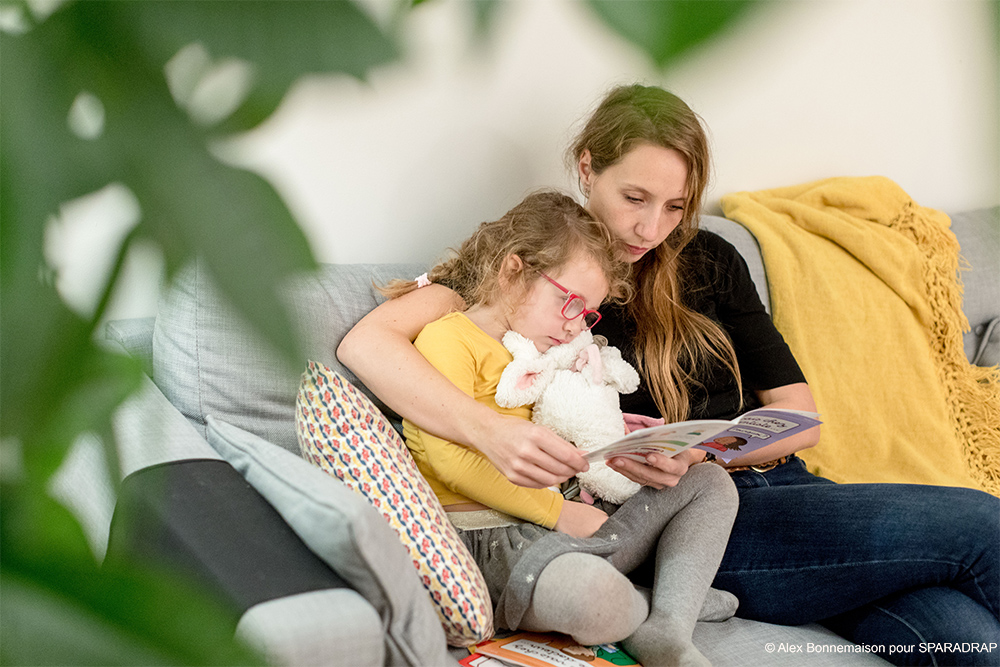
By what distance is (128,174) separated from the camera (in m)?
0.15

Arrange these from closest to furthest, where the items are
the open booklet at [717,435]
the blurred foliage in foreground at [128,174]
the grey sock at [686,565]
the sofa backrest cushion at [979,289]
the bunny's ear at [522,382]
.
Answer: the blurred foliage in foreground at [128,174] → the open booklet at [717,435] → the grey sock at [686,565] → the bunny's ear at [522,382] → the sofa backrest cushion at [979,289]

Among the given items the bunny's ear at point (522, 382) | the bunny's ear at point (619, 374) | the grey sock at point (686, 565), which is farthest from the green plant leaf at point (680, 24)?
the bunny's ear at point (619, 374)

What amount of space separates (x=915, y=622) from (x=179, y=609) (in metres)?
1.39

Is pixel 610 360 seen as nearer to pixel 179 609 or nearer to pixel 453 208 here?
pixel 453 208

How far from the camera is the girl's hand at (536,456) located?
1.13 m

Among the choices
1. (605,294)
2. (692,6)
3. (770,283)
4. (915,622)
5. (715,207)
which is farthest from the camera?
(715,207)

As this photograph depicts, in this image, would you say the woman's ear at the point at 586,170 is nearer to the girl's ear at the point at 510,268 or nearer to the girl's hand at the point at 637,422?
the girl's ear at the point at 510,268

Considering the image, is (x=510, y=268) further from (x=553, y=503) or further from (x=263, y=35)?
(x=263, y=35)

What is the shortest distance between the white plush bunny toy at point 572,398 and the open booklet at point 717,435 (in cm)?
13

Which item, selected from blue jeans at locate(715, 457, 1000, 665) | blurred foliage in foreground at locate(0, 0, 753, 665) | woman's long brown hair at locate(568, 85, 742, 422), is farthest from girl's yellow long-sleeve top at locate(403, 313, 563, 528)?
blurred foliage in foreground at locate(0, 0, 753, 665)

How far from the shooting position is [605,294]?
59.2 inches

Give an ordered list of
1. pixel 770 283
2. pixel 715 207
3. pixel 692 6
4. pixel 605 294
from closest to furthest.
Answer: pixel 692 6, pixel 605 294, pixel 770 283, pixel 715 207

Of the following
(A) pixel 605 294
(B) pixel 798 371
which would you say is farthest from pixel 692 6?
(B) pixel 798 371

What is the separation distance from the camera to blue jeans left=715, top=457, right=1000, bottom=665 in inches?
50.1
